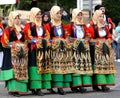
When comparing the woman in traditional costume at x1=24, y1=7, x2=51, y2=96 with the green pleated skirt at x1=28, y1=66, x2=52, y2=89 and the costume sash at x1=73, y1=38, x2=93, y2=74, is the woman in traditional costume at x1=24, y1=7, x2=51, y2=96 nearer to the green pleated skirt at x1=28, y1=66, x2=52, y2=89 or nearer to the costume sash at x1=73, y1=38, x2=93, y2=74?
the green pleated skirt at x1=28, y1=66, x2=52, y2=89

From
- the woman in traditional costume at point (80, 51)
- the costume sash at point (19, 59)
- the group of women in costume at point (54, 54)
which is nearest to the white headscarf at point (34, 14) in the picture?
the group of women in costume at point (54, 54)

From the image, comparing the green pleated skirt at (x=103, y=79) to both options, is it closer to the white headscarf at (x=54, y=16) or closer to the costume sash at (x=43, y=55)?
the costume sash at (x=43, y=55)

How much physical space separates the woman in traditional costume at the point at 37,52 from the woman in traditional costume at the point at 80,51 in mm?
571

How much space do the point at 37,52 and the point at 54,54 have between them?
0.36 m

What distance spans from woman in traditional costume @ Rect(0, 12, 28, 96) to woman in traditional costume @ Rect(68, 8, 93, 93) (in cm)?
102

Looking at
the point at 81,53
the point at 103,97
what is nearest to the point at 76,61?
the point at 81,53

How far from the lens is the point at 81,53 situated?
525 inches

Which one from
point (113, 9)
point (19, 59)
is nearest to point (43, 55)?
point (19, 59)

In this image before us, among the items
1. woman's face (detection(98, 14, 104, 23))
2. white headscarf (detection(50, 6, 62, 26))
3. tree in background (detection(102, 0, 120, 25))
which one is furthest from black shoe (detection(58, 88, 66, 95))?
tree in background (detection(102, 0, 120, 25))

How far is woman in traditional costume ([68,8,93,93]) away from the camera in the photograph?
13.3m

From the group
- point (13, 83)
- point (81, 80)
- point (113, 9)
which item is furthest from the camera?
point (113, 9)

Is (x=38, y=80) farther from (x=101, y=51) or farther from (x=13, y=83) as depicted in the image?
(x=101, y=51)

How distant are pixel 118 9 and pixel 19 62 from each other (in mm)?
40885

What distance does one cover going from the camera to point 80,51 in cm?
1334
